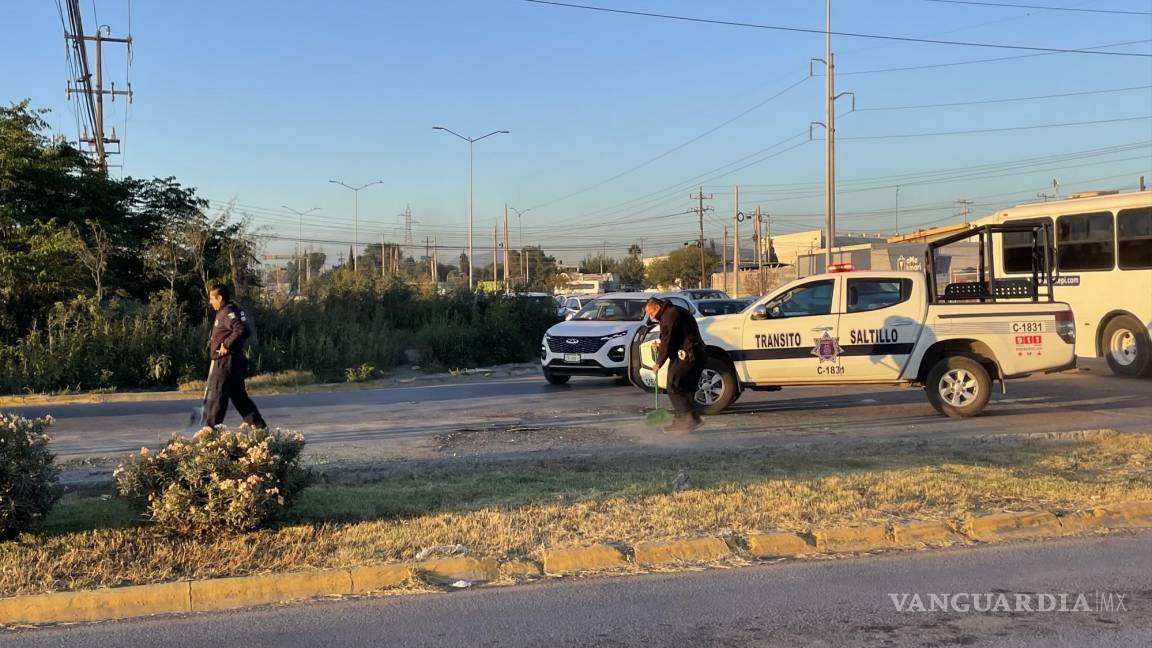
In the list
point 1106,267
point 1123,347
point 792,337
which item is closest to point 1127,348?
point 1123,347

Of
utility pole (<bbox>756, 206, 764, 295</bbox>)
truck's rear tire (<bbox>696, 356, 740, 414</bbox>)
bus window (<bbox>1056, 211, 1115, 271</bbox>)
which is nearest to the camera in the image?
truck's rear tire (<bbox>696, 356, 740, 414</bbox>)

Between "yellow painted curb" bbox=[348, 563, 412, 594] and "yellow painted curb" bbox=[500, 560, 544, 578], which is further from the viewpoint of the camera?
"yellow painted curb" bbox=[500, 560, 544, 578]

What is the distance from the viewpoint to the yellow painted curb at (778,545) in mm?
6320

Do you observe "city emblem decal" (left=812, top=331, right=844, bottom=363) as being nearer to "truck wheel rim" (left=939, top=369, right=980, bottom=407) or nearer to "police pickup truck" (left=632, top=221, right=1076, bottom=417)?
"police pickup truck" (left=632, top=221, right=1076, bottom=417)

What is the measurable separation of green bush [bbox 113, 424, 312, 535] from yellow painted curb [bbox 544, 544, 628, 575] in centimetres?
190

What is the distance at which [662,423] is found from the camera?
11.6m

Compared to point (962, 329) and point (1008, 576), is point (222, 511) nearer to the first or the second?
point (1008, 576)

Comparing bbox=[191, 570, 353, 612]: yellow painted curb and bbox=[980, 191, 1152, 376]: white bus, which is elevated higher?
bbox=[980, 191, 1152, 376]: white bus

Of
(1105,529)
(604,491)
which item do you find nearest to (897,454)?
(1105,529)

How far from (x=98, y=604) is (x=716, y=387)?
890 centimetres

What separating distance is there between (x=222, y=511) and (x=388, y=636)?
1906mm

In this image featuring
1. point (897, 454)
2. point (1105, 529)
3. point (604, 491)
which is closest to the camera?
point (1105, 529)

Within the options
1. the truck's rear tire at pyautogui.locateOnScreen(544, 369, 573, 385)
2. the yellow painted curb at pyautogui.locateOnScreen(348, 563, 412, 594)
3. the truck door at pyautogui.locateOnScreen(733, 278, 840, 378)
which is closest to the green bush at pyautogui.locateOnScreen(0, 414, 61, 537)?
the yellow painted curb at pyautogui.locateOnScreen(348, 563, 412, 594)

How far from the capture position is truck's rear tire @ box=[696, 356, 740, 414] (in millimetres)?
12734
